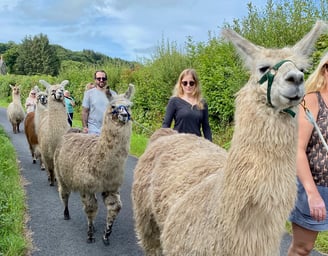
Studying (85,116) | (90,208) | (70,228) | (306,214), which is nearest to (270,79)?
(306,214)

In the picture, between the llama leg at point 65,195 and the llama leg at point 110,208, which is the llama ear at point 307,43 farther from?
the llama leg at point 65,195

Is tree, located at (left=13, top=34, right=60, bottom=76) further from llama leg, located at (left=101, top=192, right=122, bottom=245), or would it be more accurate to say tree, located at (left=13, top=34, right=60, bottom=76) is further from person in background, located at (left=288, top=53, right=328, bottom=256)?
person in background, located at (left=288, top=53, right=328, bottom=256)

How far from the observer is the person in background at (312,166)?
230 cm

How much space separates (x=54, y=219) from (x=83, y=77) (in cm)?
1467

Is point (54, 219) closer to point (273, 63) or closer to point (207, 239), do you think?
point (207, 239)

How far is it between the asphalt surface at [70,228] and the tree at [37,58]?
5517 centimetres

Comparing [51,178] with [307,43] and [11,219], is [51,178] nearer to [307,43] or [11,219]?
[11,219]

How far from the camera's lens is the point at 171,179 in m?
2.91

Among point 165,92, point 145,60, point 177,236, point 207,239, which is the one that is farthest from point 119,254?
point 145,60

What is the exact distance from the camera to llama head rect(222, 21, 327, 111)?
1783 millimetres

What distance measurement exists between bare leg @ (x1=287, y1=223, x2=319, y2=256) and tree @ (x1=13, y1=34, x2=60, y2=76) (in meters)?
59.3

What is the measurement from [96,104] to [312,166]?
3818mm

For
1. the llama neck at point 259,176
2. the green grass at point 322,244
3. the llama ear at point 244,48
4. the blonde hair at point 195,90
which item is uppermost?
the llama ear at point 244,48

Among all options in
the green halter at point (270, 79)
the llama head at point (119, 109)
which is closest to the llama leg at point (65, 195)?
the llama head at point (119, 109)
